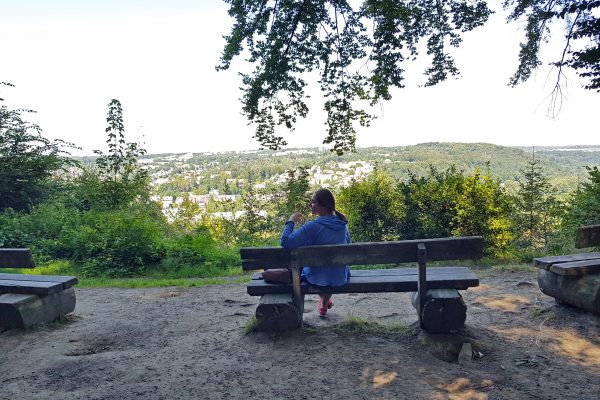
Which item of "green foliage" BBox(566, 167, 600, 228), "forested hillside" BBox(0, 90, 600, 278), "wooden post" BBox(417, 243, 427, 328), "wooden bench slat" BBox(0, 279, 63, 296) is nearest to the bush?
"forested hillside" BBox(0, 90, 600, 278)

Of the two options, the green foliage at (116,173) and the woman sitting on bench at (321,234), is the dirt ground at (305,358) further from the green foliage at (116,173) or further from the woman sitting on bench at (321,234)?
the green foliage at (116,173)

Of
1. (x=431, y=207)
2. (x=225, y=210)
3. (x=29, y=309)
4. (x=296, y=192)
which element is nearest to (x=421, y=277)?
(x=29, y=309)

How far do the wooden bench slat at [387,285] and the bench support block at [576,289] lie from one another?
1.13 meters

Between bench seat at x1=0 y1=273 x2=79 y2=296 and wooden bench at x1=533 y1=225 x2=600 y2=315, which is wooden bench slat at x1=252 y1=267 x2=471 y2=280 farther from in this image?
bench seat at x1=0 y1=273 x2=79 y2=296

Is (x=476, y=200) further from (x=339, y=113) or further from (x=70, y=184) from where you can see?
(x=70, y=184)

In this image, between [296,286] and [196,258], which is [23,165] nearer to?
[196,258]

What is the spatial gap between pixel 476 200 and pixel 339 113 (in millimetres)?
3374

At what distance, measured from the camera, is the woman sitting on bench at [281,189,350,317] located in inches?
164

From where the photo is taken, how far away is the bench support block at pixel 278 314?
410 centimetres

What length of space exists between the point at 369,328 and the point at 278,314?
966mm

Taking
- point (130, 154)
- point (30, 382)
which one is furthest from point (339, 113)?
point (130, 154)

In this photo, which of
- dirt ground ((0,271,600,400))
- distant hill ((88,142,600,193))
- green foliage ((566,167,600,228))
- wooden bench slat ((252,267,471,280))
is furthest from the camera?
distant hill ((88,142,600,193))

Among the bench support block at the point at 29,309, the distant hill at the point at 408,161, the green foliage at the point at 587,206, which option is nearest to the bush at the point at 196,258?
the bench support block at the point at 29,309

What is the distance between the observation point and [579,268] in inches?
173
